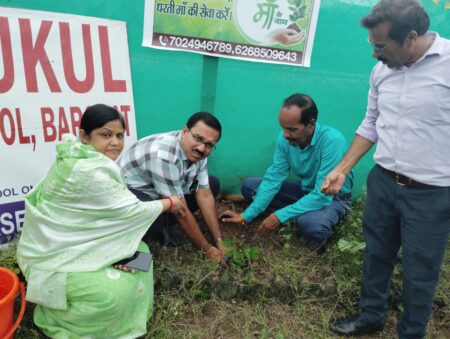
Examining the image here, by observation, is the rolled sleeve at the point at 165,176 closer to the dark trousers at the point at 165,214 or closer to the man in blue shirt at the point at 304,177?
the dark trousers at the point at 165,214

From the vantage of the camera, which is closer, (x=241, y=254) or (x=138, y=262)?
(x=138, y=262)

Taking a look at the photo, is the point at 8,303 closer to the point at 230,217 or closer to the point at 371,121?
the point at 230,217

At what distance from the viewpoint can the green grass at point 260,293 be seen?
2.46 metres

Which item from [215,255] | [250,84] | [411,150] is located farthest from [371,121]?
[215,255]

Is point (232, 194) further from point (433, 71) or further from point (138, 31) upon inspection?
point (433, 71)

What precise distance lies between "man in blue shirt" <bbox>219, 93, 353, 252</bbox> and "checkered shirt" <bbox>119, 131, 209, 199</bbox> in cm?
71

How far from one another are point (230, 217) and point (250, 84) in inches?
46.8

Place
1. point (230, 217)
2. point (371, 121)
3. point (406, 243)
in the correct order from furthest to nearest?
point (230, 217), point (371, 121), point (406, 243)

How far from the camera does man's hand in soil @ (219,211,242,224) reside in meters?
3.35

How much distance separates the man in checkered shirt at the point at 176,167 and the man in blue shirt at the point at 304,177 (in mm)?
511

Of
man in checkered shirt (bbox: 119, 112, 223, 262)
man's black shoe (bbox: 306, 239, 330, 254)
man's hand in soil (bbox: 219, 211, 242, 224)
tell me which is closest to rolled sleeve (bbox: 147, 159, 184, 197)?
man in checkered shirt (bbox: 119, 112, 223, 262)

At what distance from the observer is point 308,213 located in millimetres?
3141

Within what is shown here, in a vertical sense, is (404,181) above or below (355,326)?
above

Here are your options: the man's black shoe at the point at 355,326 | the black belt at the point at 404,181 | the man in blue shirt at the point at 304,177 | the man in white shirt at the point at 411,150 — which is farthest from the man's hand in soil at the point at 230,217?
the black belt at the point at 404,181
